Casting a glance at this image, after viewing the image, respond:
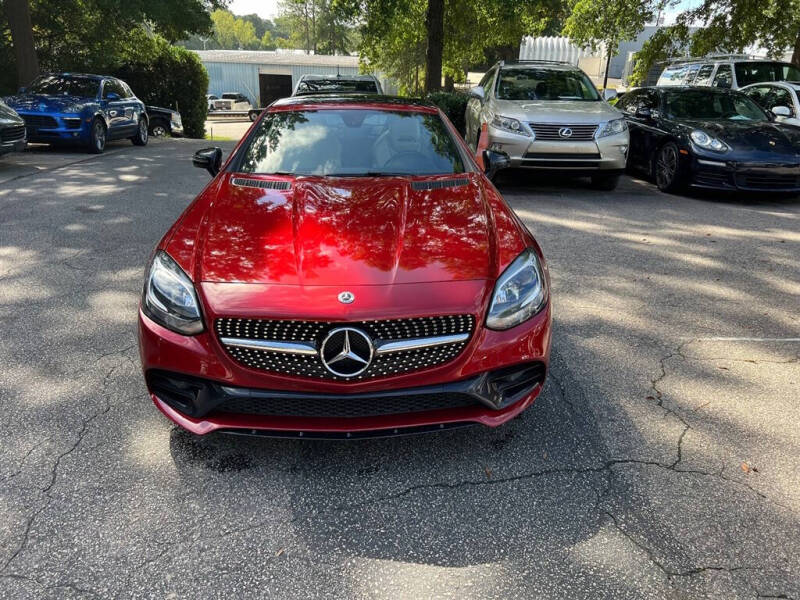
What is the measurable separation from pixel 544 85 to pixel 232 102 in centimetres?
4039

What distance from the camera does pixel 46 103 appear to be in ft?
42.0

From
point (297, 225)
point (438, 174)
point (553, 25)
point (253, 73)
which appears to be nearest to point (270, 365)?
point (297, 225)

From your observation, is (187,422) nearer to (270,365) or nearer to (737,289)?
(270,365)

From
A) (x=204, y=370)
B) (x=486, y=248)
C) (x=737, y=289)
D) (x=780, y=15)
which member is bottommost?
(x=737, y=289)

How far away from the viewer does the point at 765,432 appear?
10.3ft

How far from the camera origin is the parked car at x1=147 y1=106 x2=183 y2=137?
20.4m

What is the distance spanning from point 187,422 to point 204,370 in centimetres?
27

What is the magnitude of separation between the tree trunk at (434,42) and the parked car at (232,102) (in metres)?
31.6

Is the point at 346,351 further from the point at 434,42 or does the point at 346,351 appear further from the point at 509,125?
the point at 434,42

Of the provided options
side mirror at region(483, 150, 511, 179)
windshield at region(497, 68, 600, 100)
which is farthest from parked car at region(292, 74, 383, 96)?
side mirror at region(483, 150, 511, 179)

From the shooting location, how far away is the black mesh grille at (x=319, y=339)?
2484 millimetres

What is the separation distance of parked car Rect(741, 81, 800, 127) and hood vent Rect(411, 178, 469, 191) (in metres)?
8.56

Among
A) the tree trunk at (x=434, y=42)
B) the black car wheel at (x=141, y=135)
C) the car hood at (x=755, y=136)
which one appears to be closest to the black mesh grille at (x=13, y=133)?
the black car wheel at (x=141, y=135)

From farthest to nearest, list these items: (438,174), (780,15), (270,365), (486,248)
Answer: (780,15), (438,174), (486,248), (270,365)
